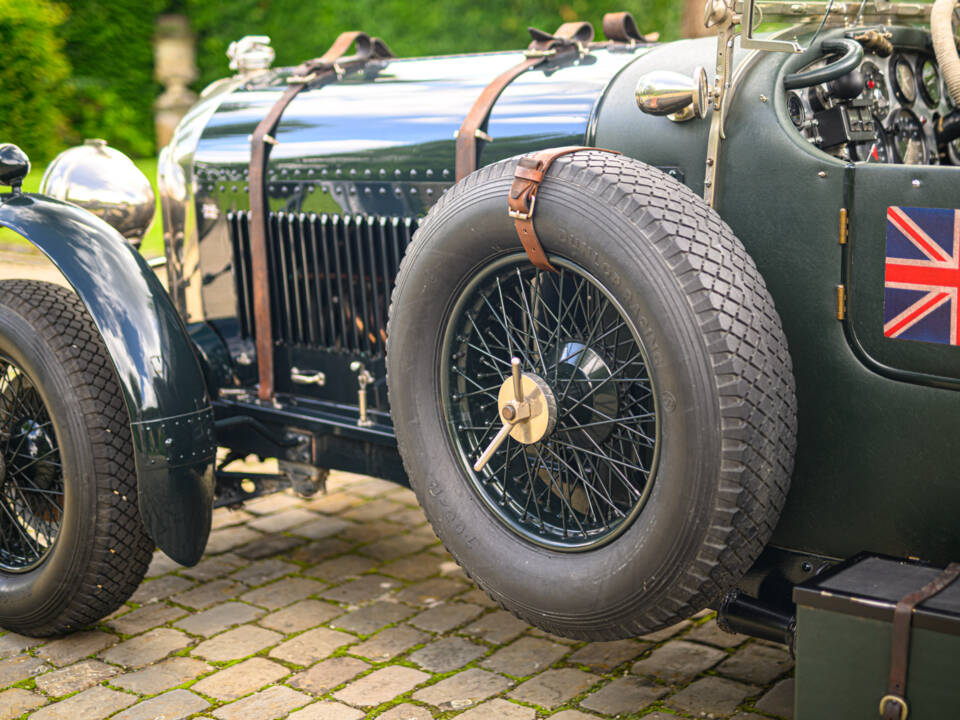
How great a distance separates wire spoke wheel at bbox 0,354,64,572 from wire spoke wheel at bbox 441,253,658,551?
1296 millimetres

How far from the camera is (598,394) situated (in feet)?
8.14

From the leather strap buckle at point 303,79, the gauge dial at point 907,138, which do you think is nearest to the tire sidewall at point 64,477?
the leather strap buckle at point 303,79

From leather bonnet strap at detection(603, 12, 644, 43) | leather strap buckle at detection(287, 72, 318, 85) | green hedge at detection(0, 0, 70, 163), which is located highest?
green hedge at detection(0, 0, 70, 163)

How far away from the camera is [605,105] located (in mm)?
2766

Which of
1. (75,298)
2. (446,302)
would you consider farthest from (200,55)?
(446,302)

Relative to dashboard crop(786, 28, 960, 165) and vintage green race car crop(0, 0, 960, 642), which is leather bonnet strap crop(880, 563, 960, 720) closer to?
vintage green race car crop(0, 0, 960, 642)

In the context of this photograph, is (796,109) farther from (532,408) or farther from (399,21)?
(399,21)

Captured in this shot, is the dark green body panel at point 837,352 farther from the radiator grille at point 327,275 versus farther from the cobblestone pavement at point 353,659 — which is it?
the radiator grille at point 327,275

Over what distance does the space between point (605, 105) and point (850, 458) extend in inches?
42.0

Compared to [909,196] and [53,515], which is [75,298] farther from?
[909,196]

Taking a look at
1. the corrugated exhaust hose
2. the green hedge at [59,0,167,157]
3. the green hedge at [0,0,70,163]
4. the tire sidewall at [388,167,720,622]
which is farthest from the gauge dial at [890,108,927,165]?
the green hedge at [59,0,167,157]

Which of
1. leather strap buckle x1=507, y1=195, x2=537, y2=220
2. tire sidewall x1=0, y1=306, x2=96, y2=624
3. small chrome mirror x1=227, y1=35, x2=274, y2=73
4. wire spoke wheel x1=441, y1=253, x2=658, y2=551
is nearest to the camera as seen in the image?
leather strap buckle x1=507, y1=195, x2=537, y2=220

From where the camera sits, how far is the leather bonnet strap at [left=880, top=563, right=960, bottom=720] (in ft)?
6.11

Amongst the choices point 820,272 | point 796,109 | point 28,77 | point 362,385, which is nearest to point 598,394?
point 820,272
